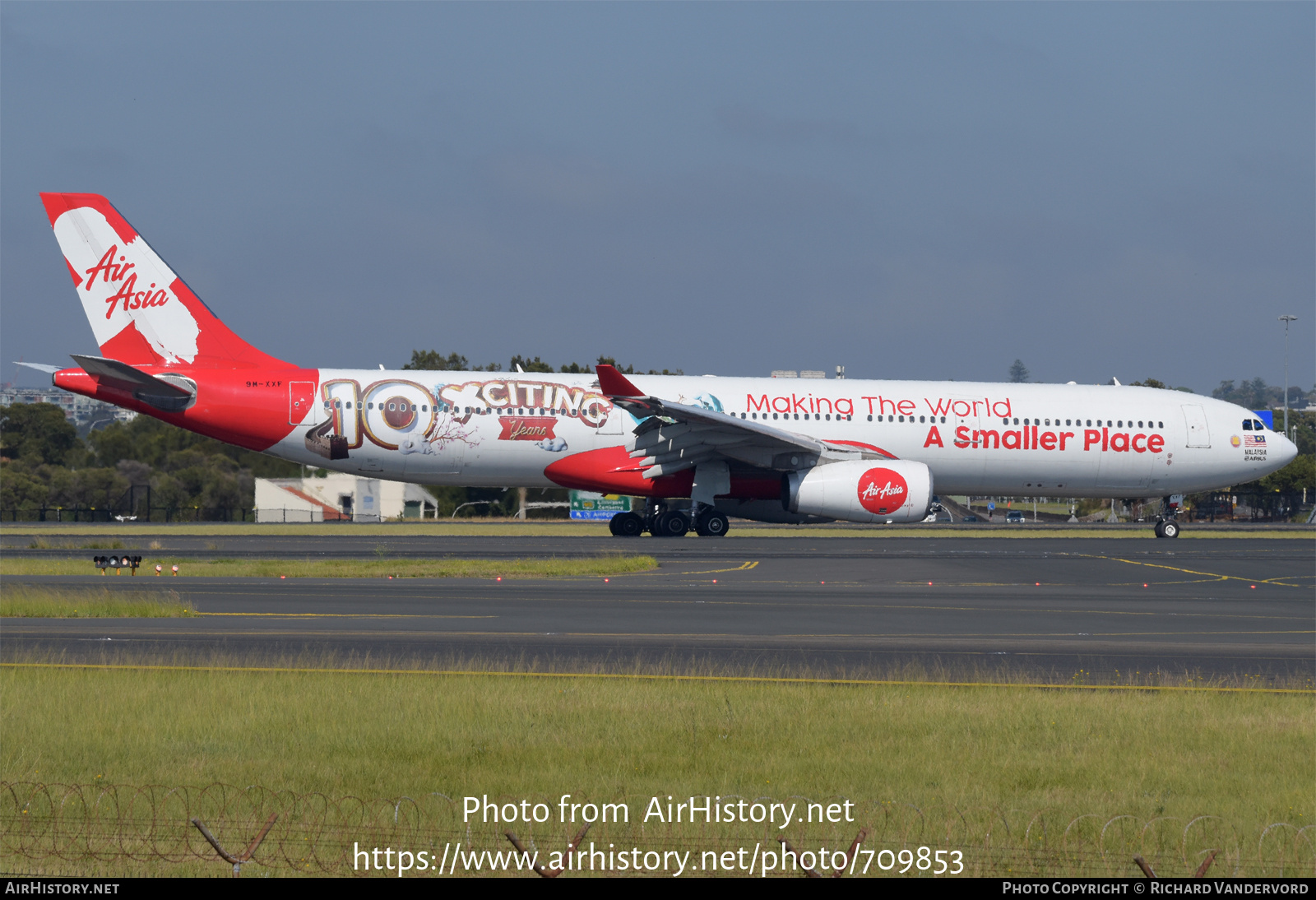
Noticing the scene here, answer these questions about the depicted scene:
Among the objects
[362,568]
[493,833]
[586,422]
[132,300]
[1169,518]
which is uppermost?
[132,300]

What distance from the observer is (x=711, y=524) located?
33.7 metres

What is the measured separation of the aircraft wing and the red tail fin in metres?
Answer: 10.1

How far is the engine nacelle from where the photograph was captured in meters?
31.5

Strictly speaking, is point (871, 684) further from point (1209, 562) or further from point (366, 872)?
point (1209, 562)

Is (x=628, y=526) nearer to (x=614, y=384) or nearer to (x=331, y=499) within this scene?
(x=614, y=384)

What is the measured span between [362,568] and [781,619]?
10.2m

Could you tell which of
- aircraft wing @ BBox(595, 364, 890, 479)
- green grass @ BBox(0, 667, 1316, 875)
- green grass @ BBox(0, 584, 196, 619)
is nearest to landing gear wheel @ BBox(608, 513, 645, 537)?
aircraft wing @ BBox(595, 364, 890, 479)

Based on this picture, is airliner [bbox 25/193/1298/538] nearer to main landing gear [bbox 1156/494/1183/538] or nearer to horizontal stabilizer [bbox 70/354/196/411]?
horizontal stabilizer [bbox 70/354/196/411]

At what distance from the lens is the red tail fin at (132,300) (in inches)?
1270

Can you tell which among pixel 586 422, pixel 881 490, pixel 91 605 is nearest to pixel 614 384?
pixel 586 422

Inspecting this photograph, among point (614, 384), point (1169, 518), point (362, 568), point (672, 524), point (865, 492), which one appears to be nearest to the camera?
point (362, 568)

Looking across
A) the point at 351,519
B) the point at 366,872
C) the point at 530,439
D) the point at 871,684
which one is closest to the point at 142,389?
the point at 530,439

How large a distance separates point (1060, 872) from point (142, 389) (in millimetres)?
29046

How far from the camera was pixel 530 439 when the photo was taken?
108 feet
